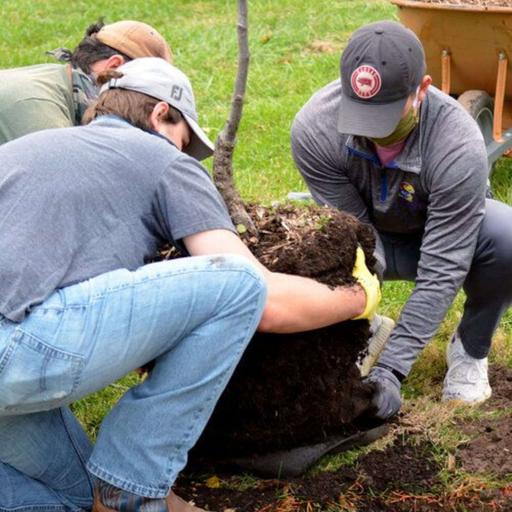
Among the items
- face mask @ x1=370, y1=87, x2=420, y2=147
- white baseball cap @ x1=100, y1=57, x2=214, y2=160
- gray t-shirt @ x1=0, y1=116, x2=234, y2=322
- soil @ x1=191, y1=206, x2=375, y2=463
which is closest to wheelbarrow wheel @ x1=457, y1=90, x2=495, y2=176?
face mask @ x1=370, y1=87, x2=420, y2=147

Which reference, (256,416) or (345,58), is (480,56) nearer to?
(345,58)

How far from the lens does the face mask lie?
311 cm

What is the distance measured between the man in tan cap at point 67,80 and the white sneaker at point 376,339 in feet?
4.27

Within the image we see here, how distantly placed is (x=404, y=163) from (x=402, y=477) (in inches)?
38.4

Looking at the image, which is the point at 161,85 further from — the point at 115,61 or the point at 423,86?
the point at 115,61

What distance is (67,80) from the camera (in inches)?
145

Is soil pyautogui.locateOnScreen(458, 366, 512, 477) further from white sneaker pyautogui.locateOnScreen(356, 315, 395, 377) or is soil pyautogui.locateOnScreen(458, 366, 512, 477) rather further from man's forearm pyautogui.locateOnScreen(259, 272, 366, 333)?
man's forearm pyautogui.locateOnScreen(259, 272, 366, 333)

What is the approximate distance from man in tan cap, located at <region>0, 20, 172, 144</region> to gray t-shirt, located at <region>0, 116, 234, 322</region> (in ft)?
3.52

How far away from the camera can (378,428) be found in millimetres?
3059

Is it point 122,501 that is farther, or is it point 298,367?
point 298,367

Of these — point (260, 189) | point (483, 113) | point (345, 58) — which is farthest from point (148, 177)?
point (483, 113)

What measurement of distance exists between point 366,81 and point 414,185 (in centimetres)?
42

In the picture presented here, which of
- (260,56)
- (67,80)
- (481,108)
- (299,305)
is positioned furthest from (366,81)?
(260,56)

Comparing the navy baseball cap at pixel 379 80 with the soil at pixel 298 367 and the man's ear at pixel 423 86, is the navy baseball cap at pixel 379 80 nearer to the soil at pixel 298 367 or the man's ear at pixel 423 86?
the man's ear at pixel 423 86
